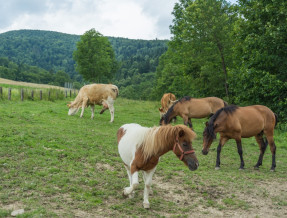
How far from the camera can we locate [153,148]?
529cm

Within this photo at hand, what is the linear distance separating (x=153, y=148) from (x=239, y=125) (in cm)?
524

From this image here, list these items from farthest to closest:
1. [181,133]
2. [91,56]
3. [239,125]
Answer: [91,56], [239,125], [181,133]

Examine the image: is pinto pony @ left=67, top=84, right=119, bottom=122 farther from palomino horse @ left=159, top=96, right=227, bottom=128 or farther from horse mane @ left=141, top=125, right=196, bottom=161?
horse mane @ left=141, top=125, right=196, bottom=161

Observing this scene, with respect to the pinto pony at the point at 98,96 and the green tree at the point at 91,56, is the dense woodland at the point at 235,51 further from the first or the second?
the green tree at the point at 91,56

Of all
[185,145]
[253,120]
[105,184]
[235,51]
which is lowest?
[105,184]

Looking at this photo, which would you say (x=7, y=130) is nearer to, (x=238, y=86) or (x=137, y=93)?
(x=238, y=86)

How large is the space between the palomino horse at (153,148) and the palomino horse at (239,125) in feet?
13.2

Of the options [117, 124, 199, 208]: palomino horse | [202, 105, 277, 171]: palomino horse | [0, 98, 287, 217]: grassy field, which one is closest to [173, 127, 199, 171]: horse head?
[117, 124, 199, 208]: palomino horse

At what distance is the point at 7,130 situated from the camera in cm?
1059

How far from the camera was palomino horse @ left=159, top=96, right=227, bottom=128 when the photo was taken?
1505 cm


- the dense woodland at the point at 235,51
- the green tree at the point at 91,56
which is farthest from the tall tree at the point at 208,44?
the green tree at the point at 91,56

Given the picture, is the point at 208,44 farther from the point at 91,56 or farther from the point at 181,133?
the point at 91,56

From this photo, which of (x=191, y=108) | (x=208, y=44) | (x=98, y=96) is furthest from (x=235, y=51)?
(x=98, y=96)

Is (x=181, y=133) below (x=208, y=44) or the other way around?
below
